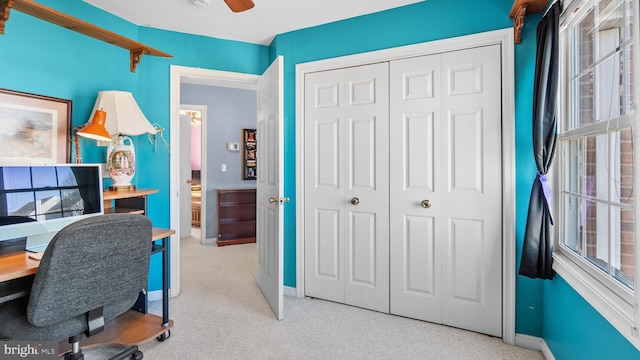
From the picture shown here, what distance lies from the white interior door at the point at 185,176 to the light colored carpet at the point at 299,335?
2.28 metres

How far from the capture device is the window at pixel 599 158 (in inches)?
49.4

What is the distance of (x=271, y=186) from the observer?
2590mm

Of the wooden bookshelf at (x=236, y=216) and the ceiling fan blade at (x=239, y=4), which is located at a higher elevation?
the ceiling fan blade at (x=239, y=4)

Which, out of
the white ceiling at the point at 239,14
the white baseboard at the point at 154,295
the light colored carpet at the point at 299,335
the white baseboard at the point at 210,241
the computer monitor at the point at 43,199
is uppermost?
the white ceiling at the point at 239,14

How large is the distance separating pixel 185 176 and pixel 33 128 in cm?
303

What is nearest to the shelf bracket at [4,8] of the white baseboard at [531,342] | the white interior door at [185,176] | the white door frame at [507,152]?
the white door frame at [507,152]

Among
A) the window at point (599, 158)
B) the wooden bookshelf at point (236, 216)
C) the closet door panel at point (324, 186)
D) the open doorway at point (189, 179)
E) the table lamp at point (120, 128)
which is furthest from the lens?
the open doorway at point (189, 179)

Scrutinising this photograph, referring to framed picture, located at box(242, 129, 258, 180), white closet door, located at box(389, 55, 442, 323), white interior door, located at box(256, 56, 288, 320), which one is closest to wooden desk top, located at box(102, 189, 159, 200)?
white interior door, located at box(256, 56, 288, 320)

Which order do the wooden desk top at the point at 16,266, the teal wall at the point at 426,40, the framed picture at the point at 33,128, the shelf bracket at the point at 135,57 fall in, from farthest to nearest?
the shelf bracket at the point at 135,57 → the teal wall at the point at 426,40 → the framed picture at the point at 33,128 → the wooden desk top at the point at 16,266

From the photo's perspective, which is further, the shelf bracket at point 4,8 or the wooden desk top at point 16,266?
the shelf bracket at point 4,8

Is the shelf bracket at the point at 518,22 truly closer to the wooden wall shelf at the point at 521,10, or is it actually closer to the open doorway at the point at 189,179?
the wooden wall shelf at the point at 521,10

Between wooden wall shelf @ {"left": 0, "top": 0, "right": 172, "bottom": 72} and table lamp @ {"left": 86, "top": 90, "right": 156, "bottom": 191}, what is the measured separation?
1.18ft

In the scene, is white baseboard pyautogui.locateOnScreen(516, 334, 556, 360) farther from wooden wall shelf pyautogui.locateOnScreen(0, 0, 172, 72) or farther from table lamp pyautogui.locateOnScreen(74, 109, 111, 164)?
wooden wall shelf pyautogui.locateOnScreen(0, 0, 172, 72)

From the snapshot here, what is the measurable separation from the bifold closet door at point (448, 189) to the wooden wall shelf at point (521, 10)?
0.45 ft
